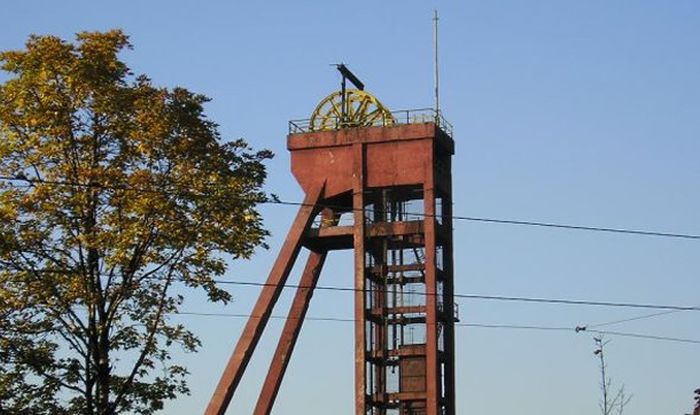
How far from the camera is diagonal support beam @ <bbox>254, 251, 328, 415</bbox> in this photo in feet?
230

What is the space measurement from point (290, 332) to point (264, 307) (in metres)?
3.13

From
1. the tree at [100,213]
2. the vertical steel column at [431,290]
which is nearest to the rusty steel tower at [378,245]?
the vertical steel column at [431,290]

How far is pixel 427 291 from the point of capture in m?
69.7

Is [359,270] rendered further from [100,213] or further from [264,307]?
[100,213]

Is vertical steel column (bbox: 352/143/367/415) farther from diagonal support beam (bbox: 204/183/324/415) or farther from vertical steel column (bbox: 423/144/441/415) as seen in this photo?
vertical steel column (bbox: 423/144/441/415)

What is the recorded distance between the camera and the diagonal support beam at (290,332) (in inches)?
2761

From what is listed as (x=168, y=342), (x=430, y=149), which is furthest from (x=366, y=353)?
(x=168, y=342)

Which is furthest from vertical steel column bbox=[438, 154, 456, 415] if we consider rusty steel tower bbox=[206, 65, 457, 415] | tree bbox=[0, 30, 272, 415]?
tree bbox=[0, 30, 272, 415]

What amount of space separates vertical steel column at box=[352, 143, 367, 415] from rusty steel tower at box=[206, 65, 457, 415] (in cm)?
5

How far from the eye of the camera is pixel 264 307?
2741 inches

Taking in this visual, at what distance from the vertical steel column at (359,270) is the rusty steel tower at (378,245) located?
5 centimetres

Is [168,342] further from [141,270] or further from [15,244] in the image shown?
[15,244]

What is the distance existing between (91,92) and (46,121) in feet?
4.99

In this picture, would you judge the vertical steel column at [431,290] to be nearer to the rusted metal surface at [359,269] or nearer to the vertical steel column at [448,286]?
the vertical steel column at [448,286]
